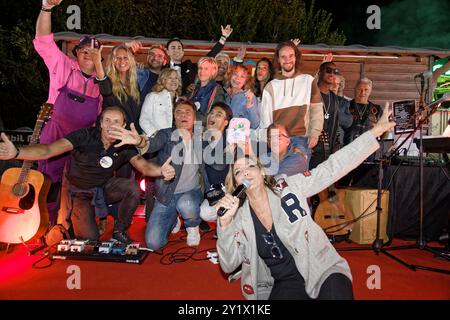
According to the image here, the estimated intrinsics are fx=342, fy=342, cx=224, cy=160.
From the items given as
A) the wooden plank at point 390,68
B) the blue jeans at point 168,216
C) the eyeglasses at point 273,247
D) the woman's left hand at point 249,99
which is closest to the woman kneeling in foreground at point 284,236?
the eyeglasses at point 273,247

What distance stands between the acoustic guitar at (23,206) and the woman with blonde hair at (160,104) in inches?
57.4

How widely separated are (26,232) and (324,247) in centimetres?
336

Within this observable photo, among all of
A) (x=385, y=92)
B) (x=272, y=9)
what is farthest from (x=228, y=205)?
(x=272, y=9)

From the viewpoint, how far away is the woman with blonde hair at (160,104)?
15.3 ft

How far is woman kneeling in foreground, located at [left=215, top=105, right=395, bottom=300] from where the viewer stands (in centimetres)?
233

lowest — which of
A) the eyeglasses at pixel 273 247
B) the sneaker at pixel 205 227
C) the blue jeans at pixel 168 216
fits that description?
the sneaker at pixel 205 227

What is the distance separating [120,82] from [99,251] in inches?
87.3

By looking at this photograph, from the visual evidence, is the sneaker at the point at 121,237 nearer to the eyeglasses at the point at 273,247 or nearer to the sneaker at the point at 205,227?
the sneaker at the point at 205,227

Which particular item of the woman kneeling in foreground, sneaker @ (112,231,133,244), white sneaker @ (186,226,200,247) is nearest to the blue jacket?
white sneaker @ (186,226,200,247)

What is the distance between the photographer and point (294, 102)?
4.10 metres

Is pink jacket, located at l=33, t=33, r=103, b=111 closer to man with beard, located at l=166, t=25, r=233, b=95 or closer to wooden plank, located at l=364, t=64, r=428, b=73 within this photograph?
man with beard, located at l=166, t=25, r=233, b=95

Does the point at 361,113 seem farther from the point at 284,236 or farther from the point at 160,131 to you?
the point at 284,236

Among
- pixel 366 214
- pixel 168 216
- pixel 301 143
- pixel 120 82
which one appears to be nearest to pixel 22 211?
pixel 168 216

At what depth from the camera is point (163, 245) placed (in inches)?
170
